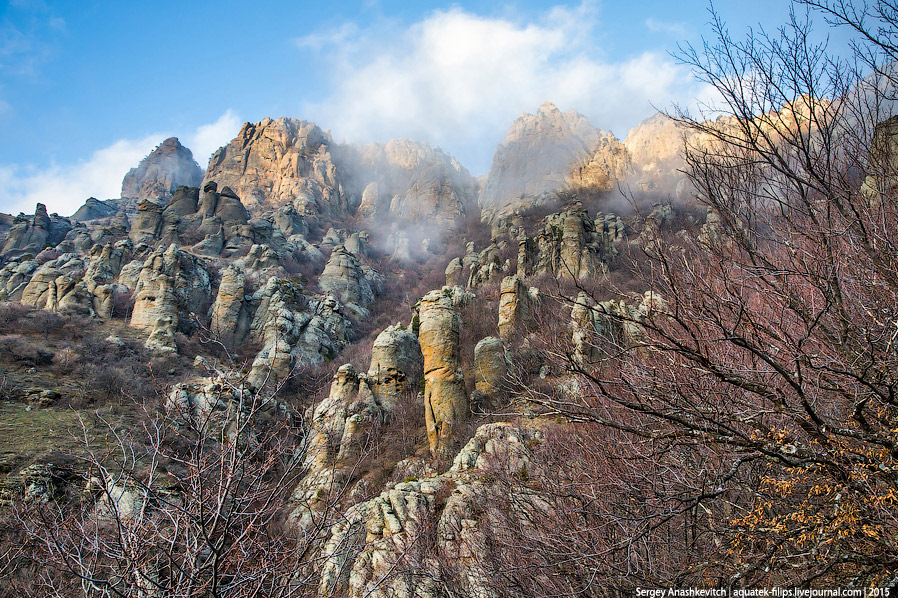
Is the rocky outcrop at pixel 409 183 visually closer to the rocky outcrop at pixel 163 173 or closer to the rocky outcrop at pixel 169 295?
the rocky outcrop at pixel 163 173

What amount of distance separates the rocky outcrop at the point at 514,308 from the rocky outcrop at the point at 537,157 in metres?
52.6

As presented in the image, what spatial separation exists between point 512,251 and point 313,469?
138ft

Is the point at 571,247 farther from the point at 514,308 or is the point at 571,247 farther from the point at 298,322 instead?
the point at 298,322

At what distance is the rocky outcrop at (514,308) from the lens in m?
26.9

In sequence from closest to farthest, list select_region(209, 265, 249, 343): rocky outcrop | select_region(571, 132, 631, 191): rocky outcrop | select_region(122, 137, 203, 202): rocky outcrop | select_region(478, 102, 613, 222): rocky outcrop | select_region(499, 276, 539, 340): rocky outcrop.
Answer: select_region(499, 276, 539, 340): rocky outcrop
select_region(209, 265, 249, 343): rocky outcrop
select_region(571, 132, 631, 191): rocky outcrop
select_region(478, 102, 613, 222): rocky outcrop
select_region(122, 137, 203, 202): rocky outcrop

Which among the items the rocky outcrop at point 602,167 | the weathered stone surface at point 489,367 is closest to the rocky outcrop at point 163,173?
the rocky outcrop at point 602,167

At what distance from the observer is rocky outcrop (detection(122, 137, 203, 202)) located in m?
103

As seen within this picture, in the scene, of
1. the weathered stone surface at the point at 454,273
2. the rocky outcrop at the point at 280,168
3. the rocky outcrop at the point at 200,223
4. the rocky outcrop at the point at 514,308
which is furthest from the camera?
the rocky outcrop at the point at 280,168

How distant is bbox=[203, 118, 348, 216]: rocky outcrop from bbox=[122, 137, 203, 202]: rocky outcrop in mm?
12500

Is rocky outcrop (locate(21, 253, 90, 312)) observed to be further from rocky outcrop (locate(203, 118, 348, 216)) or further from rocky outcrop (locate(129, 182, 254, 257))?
rocky outcrop (locate(203, 118, 348, 216))

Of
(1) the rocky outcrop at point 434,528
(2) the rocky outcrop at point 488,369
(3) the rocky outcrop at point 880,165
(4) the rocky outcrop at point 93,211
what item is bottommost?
(1) the rocky outcrop at point 434,528

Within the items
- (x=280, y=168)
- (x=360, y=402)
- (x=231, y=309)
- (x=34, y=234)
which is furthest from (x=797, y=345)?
(x=280, y=168)

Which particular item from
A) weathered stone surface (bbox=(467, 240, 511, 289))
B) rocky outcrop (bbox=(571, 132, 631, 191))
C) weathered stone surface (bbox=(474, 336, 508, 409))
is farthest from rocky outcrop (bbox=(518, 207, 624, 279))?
rocky outcrop (bbox=(571, 132, 631, 191))

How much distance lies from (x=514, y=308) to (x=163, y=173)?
116 metres
